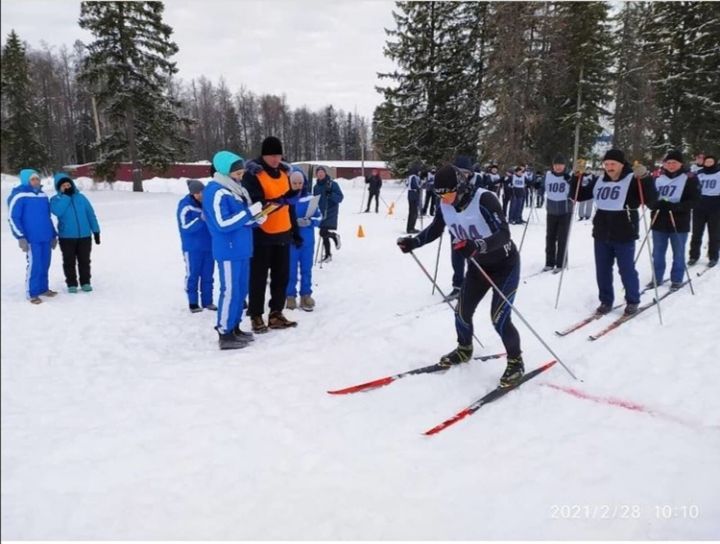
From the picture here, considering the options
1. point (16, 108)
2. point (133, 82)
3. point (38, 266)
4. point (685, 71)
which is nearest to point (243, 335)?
point (38, 266)

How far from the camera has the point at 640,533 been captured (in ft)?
7.97

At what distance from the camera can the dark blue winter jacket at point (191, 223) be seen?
599 centimetres

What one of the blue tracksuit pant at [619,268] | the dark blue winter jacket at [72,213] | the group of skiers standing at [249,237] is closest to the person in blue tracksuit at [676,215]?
the blue tracksuit pant at [619,268]

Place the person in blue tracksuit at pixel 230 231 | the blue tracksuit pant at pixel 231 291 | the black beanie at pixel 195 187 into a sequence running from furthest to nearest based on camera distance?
the black beanie at pixel 195 187 < the blue tracksuit pant at pixel 231 291 < the person in blue tracksuit at pixel 230 231

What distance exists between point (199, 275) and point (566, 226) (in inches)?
234

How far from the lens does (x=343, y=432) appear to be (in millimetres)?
3379

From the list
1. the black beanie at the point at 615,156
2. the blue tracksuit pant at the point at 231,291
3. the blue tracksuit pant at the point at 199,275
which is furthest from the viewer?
the blue tracksuit pant at the point at 199,275

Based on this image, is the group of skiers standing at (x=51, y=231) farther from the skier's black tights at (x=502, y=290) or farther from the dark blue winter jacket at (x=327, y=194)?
the skier's black tights at (x=502, y=290)

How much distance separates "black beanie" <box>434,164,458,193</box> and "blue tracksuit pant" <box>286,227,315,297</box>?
303 centimetres

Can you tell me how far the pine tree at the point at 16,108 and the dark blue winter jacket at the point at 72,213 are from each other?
5.47 meters

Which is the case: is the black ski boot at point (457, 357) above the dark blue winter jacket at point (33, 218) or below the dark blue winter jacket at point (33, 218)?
below

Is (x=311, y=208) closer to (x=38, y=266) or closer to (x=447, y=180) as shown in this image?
(x=447, y=180)

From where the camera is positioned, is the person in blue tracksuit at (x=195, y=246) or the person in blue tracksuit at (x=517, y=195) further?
the person in blue tracksuit at (x=517, y=195)

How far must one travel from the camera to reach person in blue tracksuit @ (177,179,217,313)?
599cm
